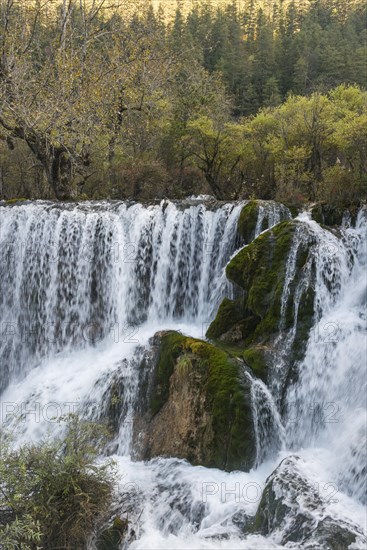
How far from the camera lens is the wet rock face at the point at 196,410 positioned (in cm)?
744

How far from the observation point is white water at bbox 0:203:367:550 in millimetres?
6867

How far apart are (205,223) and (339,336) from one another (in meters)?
4.50

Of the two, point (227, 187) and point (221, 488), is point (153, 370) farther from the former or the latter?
point (227, 187)

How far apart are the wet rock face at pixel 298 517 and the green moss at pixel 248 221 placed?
5451 mm

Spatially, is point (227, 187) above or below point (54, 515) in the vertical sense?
above

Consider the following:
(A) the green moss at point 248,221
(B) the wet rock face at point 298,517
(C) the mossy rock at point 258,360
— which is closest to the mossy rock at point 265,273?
(C) the mossy rock at point 258,360

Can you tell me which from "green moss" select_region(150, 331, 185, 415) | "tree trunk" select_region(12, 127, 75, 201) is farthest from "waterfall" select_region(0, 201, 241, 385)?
"tree trunk" select_region(12, 127, 75, 201)

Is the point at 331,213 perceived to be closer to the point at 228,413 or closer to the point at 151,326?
the point at 151,326

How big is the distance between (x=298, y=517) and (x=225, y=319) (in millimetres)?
4152

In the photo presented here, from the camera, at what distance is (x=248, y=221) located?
428 inches

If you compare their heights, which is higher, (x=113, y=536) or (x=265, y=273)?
(x=265, y=273)

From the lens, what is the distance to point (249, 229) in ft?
35.6

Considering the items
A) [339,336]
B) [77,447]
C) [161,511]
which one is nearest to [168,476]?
[161,511]

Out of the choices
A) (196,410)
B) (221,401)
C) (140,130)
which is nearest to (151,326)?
(196,410)
